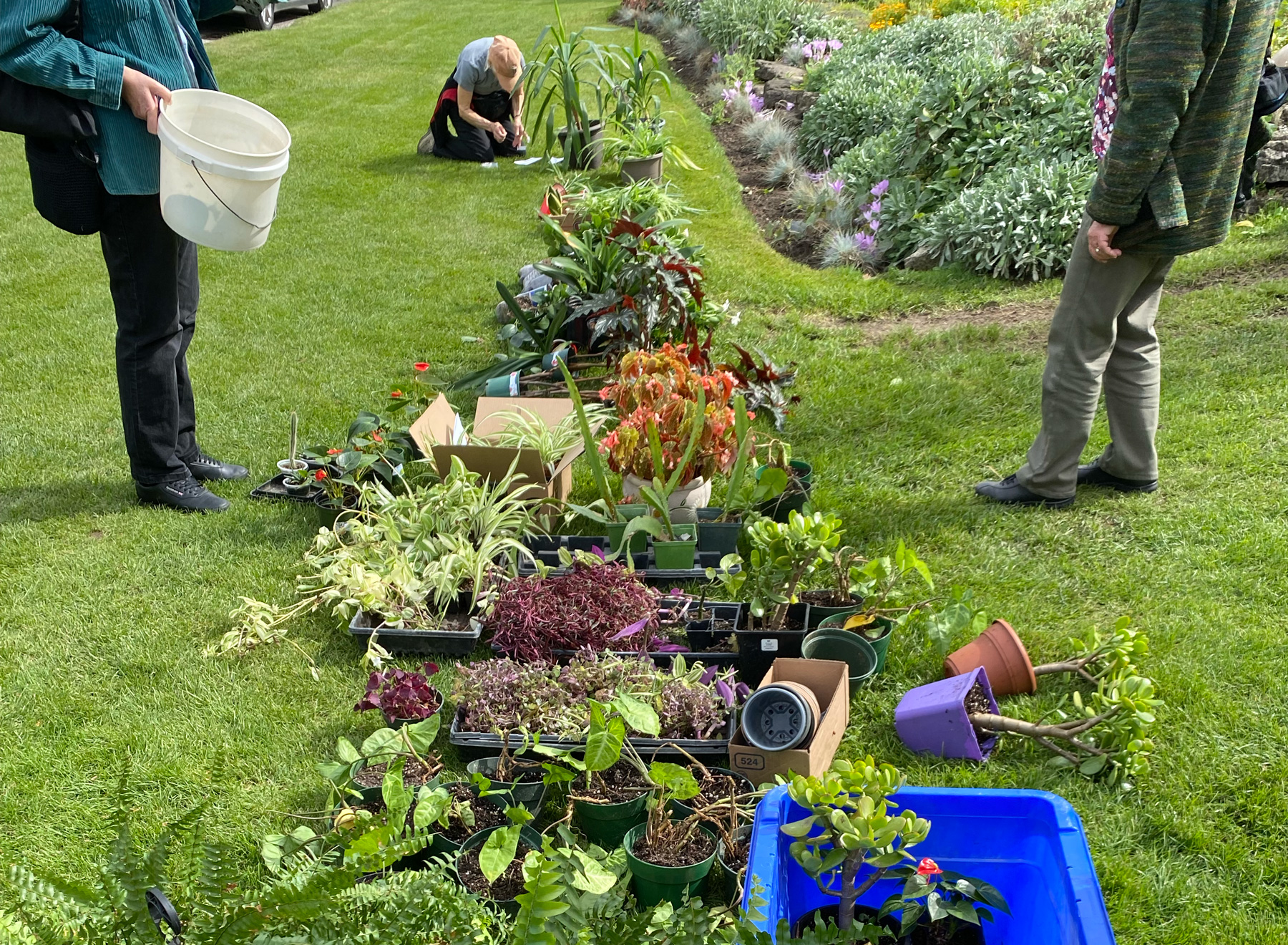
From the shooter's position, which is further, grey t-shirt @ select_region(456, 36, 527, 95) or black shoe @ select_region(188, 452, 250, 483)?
grey t-shirt @ select_region(456, 36, 527, 95)

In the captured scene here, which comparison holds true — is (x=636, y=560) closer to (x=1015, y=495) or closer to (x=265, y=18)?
(x=1015, y=495)

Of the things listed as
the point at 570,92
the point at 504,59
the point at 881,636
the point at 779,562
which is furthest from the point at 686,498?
the point at 504,59

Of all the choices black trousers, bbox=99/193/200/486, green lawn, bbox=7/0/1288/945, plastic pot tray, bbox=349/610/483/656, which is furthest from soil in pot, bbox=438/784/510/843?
black trousers, bbox=99/193/200/486

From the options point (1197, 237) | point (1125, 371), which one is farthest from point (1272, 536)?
point (1197, 237)

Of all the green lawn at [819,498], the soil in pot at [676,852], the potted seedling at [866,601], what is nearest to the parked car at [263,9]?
the green lawn at [819,498]

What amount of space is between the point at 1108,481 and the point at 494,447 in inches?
87.3

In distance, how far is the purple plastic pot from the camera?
2.46 meters

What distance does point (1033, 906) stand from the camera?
1.75 m

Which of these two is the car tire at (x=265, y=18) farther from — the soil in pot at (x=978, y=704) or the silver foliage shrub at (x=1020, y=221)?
the soil in pot at (x=978, y=704)

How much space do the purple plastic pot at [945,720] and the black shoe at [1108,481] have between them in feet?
4.53

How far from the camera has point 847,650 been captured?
2795 millimetres

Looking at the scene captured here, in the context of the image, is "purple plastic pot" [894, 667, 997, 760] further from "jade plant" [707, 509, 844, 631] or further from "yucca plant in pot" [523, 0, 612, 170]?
"yucca plant in pot" [523, 0, 612, 170]

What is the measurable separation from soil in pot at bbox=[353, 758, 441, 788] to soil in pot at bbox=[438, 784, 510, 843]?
0.08m

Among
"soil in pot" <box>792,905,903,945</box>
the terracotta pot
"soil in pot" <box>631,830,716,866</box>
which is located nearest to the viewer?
"soil in pot" <box>792,905,903,945</box>
